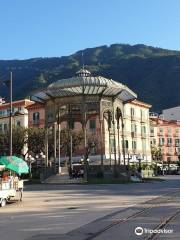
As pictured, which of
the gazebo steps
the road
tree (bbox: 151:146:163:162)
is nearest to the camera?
the road

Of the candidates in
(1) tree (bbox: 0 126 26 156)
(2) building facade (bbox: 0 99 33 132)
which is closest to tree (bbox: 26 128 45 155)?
(1) tree (bbox: 0 126 26 156)

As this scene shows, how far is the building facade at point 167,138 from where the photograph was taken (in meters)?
119

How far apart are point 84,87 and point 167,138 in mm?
84240

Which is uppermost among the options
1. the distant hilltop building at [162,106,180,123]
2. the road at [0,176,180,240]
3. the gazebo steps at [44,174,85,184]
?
the distant hilltop building at [162,106,180,123]

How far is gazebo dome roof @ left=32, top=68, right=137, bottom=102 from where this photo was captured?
41.0 m

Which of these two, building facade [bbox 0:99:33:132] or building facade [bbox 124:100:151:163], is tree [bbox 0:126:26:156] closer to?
building facade [bbox 0:99:33:132]

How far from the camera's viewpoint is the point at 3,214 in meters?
16.6

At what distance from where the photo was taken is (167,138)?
12250cm

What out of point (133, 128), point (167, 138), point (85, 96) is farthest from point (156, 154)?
point (85, 96)

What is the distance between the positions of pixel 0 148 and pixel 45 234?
6353 cm

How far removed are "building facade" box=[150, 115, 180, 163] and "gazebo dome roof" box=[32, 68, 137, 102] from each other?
248ft

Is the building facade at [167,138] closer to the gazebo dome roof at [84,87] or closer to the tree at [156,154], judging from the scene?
the tree at [156,154]

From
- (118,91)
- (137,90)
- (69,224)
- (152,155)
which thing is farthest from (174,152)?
(69,224)

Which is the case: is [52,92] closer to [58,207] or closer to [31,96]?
[31,96]
